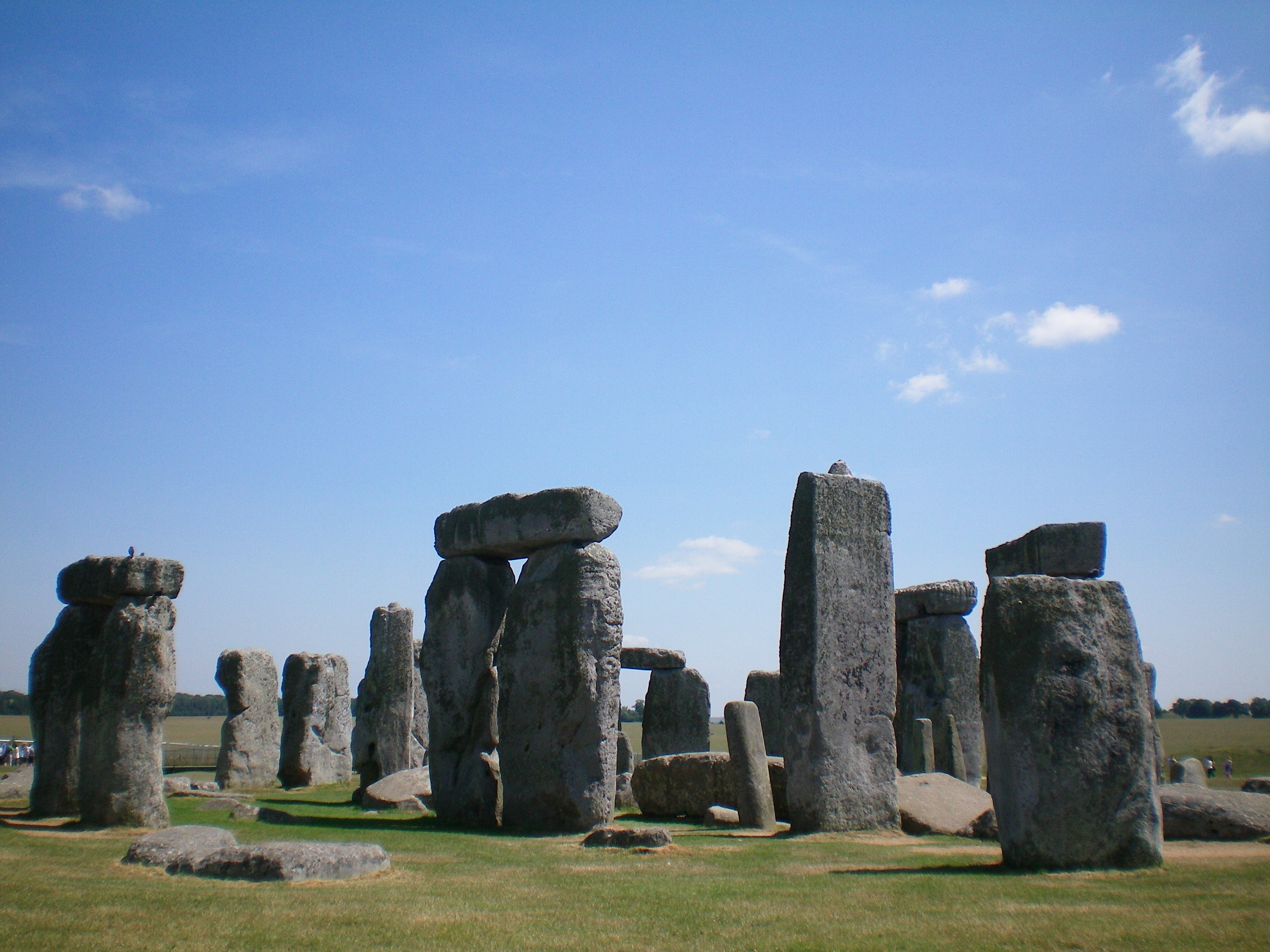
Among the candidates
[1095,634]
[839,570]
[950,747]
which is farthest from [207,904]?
[950,747]

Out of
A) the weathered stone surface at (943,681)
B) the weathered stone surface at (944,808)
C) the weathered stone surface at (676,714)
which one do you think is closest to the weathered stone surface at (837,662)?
the weathered stone surface at (944,808)

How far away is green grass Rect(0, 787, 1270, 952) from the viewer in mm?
4809

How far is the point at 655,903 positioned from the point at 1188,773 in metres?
11.8

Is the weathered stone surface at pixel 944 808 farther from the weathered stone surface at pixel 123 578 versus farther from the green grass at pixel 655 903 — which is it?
the weathered stone surface at pixel 123 578

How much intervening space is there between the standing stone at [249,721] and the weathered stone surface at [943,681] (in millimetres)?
11527

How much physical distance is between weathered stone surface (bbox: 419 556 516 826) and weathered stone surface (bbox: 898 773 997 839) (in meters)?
4.43

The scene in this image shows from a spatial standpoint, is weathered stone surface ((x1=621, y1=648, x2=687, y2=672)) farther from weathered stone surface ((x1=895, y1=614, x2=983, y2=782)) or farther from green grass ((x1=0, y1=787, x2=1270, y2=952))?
green grass ((x1=0, y1=787, x2=1270, y2=952))

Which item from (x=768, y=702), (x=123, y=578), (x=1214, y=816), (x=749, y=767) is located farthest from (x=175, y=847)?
(x=768, y=702)

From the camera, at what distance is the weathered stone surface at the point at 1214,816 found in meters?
8.50

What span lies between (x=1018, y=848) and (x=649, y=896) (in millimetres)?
2584

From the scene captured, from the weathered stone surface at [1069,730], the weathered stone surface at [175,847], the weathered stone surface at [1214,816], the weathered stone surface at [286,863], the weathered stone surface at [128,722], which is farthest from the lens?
the weathered stone surface at [128,722]

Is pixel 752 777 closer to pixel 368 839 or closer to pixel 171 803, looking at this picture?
pixel 368 839

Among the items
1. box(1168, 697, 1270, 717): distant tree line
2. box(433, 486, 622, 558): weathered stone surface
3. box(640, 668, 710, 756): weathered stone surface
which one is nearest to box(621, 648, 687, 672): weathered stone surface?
box(640, 668, 710, 756): weathered stone surface

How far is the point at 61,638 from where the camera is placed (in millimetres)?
10273
